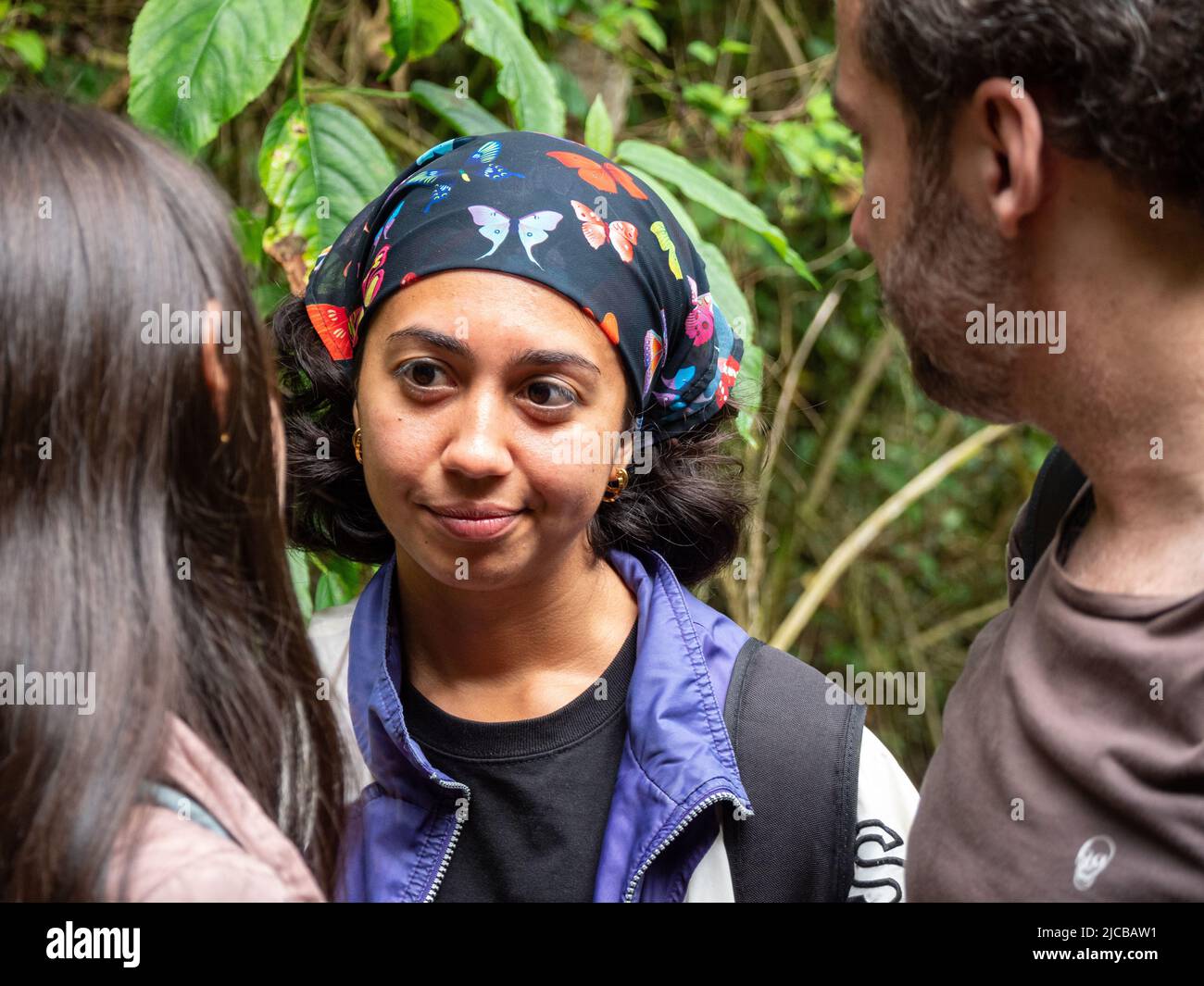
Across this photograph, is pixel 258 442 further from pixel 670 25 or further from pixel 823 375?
pixel 823 375

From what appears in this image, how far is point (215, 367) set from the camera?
1159 mm

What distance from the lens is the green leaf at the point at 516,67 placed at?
1.86 meters

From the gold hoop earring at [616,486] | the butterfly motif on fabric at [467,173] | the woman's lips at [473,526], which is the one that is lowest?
the woman's lips at [473,526]

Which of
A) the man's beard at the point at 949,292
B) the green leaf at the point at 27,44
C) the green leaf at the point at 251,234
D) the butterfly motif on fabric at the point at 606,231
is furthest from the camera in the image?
the green leaf at the point at 27,44

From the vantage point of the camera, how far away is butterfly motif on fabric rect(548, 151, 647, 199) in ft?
5.51

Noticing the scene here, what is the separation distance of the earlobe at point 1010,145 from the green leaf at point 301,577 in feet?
3.62

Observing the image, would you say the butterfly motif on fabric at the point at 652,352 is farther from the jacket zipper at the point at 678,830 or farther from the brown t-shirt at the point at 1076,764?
the brown t-shirt at the point at 1076,764

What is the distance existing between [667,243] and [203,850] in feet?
3.44

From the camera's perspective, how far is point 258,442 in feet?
4.06

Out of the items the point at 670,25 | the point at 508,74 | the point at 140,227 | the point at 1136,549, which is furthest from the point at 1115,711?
the point at 670,25

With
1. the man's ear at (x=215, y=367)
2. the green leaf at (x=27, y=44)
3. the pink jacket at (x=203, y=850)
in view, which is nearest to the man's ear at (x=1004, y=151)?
the man's ear at (x=215, y=367)

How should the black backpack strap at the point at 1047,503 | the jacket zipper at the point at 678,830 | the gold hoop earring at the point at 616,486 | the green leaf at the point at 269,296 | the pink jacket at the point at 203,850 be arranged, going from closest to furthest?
the pink jacket at the point at 203,850 → the black backpack strap at the point at 1047,503 → the jacket zipper at the point at 678,830 → the gold hoop earring at the point at 616,486 → the green leaf at the point at 269,296
